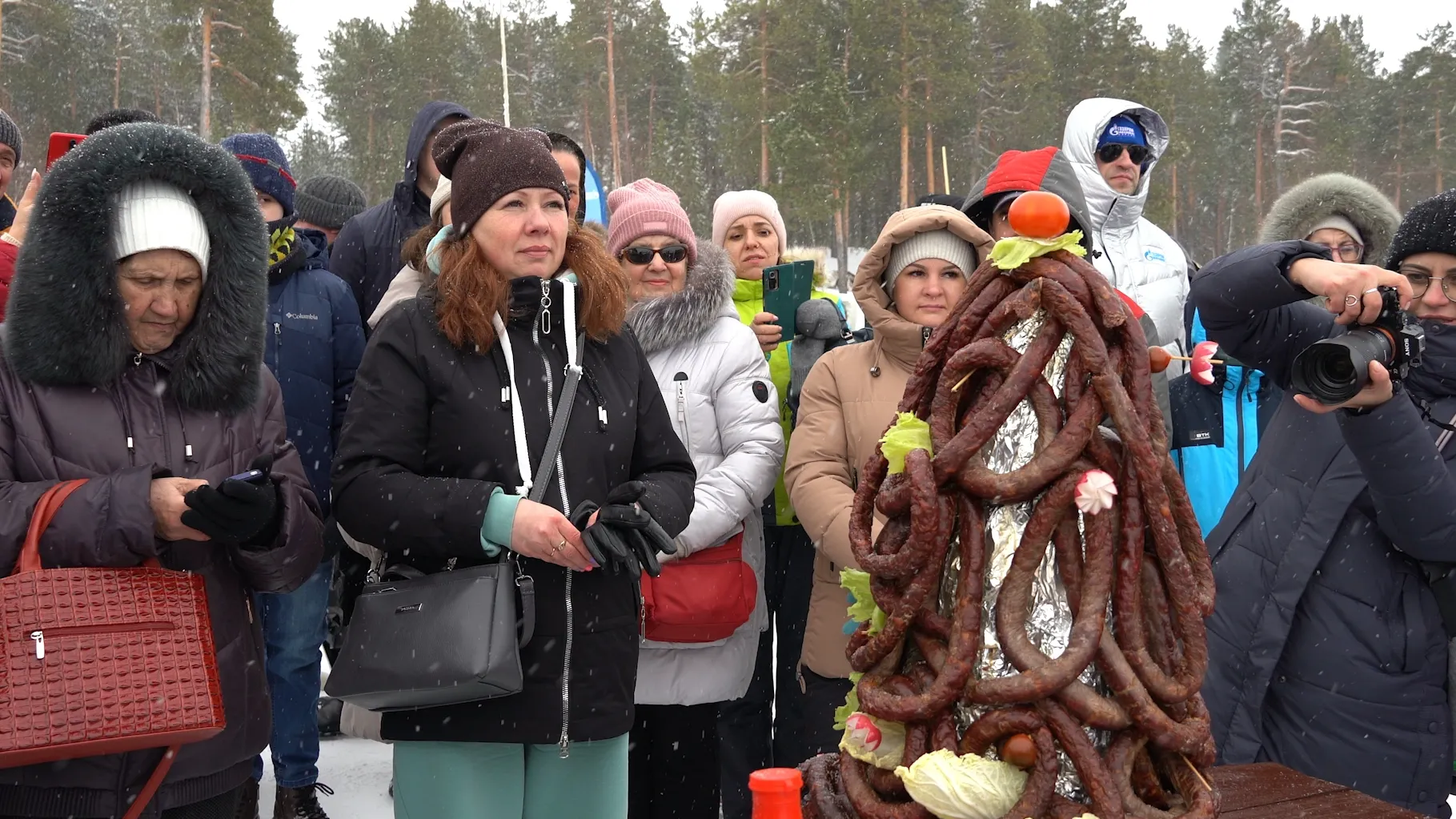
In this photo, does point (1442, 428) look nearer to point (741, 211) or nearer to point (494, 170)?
point (494, 170)

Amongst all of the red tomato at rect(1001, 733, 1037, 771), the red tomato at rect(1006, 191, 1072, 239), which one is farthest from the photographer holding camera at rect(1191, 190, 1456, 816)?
the red tomato at rect(1001, 733, 1037, 771)

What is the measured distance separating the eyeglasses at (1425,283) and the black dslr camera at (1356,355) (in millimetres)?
570

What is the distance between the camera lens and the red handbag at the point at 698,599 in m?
3.30

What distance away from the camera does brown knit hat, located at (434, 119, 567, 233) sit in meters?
2.66

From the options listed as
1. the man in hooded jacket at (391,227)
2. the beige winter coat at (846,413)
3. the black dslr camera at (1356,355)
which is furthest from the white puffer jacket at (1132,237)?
the man in hooded jacket at (391,227)

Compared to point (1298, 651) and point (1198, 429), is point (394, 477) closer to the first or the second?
point (1298, 651)

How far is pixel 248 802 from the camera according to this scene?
9.01ft

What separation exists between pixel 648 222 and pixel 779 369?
0.77 metres

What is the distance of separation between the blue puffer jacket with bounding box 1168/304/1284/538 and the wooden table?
2149 millimetres

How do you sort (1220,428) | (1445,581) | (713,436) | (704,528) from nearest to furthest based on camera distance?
1. (1445,581)
2. (704,528)
3. (713,436)
4. (1220,428)

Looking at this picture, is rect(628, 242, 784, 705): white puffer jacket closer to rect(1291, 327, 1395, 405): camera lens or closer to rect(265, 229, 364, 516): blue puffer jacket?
rect(265, 229, 364, 516): blue puffer jacket

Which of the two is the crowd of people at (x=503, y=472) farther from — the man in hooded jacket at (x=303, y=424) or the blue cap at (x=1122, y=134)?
the blue cap at (x=1122, y=134)

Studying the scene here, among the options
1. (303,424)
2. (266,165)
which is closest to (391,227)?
(266,165)

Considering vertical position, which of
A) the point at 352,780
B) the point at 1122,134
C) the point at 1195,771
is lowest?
the point at 352,780
